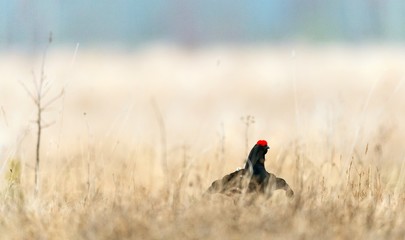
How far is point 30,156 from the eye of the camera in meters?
8.44

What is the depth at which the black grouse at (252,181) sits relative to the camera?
15.9 ft

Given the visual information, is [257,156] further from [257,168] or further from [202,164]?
[202,164]

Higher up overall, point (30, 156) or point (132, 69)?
point (132, 69)

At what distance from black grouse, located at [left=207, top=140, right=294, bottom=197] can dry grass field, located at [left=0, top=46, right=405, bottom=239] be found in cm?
9

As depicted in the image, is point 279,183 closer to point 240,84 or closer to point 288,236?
point 288,236

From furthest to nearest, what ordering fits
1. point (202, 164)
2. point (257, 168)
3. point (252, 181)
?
point (202, 164) → point (257, 168) → point (252, 181)

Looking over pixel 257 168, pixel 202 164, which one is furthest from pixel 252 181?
pixel 202 164

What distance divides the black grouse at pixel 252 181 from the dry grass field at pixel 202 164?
0.28 feet

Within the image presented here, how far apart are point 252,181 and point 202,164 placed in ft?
7.69

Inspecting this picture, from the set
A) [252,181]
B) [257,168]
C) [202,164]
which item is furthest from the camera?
[202,164]

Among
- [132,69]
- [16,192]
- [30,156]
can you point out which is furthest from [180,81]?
[16,192]

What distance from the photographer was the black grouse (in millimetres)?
4840

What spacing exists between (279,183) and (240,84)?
34.2 feet

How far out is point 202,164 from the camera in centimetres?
729
